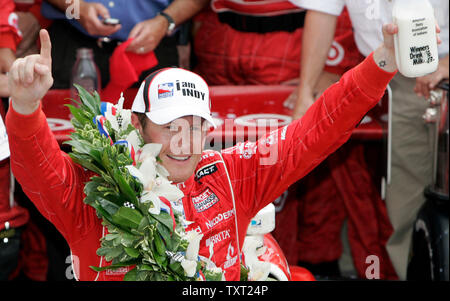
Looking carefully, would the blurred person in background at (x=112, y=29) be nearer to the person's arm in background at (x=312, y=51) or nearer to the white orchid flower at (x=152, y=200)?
the person's arm in background at (x=312, y=51)

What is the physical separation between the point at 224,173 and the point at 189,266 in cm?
25

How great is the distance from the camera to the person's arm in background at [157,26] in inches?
85.0

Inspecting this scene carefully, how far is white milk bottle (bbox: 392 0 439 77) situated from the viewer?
1.16 metres

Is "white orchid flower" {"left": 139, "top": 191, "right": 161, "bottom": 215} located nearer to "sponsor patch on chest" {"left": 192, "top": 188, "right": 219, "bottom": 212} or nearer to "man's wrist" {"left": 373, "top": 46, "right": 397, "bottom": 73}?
"sponsor patch on chest" {"left": 192, "top": 188, "right": 219, "bottom": 212}

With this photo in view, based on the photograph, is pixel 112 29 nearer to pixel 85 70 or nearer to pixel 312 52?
pixel 85 70

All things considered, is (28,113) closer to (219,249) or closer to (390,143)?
(219,249)

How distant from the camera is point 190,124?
1.33 meters

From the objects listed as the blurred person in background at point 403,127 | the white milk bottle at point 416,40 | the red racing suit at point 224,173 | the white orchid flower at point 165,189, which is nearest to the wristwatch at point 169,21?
the blurred person in background at point 403,127

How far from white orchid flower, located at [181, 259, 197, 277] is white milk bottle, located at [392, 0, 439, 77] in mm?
487

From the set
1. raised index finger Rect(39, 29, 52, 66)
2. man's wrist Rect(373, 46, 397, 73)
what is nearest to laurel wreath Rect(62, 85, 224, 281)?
raised index finger Rect(39, 29, 52, 66)

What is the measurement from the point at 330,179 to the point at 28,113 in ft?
4.85

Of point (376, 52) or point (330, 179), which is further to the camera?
point (330, 179)
